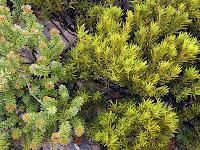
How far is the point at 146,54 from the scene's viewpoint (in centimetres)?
272

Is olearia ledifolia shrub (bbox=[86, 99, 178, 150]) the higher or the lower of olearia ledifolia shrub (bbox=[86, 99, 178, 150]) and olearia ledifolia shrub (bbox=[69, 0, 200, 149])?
the lower

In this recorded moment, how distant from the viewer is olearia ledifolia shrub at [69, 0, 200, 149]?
7.36ft

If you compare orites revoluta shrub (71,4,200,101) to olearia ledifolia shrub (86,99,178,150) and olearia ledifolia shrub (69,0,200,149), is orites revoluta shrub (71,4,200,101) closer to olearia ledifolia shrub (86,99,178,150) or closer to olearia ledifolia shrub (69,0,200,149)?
olearia ledifolia shrub (69,0,200,149)

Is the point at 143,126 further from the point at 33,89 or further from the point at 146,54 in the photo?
the point at 33,89

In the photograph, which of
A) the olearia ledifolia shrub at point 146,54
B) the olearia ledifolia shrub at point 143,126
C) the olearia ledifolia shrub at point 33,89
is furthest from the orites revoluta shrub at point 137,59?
the olearia ledifolia shrub at point 33,89

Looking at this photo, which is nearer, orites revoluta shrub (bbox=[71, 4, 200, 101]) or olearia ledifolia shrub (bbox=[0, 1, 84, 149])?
olearia ledifolia shrub (bbox=[0, 1, 84, 149])

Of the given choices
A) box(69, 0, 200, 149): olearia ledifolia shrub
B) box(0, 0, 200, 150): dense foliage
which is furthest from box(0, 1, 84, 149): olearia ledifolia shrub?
box(69, 0, 200, 149): olearia ledifolia shrub

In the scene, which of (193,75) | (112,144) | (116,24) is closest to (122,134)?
(112,144)

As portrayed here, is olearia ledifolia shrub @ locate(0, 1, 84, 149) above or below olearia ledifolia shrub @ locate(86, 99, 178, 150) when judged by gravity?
above

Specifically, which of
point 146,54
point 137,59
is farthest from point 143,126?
point 146,54

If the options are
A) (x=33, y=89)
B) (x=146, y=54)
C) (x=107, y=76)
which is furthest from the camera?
(x=146, y=54)

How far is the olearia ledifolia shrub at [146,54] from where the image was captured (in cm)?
224

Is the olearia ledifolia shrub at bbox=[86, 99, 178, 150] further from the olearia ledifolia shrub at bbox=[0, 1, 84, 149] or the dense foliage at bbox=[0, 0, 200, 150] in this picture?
the olearia ledifolia shrub at bbox=[0, 1, 84, 149]

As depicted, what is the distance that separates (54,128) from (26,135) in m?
0.49
